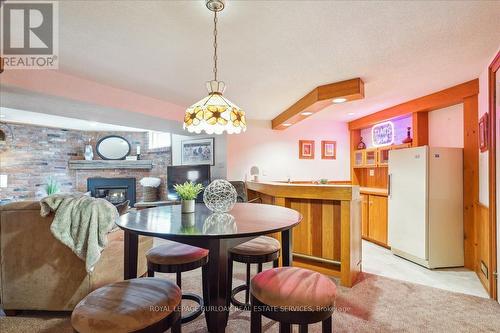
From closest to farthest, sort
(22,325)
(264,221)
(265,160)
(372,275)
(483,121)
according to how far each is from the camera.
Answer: (264,221) < (22,325) < (483,121) < (372,275) < (265,160)

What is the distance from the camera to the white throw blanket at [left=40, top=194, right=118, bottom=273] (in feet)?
6.41

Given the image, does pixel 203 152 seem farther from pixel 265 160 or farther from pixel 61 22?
pixel 61 22

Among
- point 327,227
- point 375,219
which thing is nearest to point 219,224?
point 327,227

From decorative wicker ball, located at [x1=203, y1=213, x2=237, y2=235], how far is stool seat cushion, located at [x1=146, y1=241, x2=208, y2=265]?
366 mm

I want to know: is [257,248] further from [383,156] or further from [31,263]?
[383,156]

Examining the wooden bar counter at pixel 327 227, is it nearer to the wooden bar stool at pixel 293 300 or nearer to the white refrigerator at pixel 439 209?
the white refrigerator at pixel 439 209

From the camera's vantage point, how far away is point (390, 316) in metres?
2.08

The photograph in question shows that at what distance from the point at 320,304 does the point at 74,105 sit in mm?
3404

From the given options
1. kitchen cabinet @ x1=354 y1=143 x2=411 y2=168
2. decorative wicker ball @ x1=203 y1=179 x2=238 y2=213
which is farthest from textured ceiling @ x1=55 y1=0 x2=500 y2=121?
kitchen cabinet @ x1=354 y1=143 x2=411 y2=168

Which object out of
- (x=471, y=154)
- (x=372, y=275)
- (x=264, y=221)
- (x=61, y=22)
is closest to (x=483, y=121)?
(x=471, y=154)

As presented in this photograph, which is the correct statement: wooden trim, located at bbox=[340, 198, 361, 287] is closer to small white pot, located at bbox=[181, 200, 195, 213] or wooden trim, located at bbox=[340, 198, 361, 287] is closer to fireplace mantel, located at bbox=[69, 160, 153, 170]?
small white pot, located at bbox=[181, 200, 195, 213]

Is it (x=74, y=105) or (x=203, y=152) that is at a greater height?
(x=74, y=105)

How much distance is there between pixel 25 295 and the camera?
2062mm

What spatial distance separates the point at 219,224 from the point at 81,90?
260 cm
